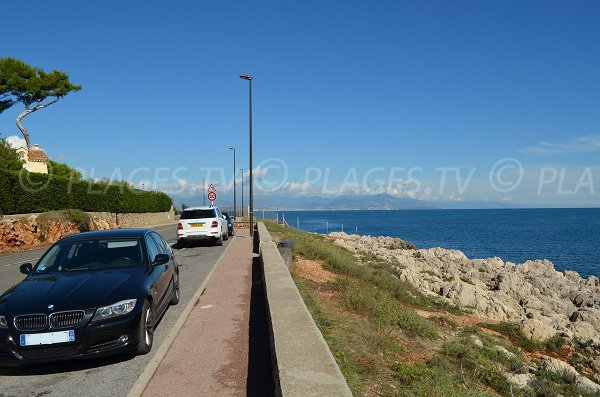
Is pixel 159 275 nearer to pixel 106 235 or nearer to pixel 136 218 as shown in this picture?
pixel 106 235

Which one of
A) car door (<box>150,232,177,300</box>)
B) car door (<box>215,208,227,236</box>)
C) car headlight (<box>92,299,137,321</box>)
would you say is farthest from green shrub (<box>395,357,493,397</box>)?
car door (<box>215,208,227,236</box>)

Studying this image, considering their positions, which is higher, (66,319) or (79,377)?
(66,319)

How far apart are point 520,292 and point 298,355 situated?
2004 centimetres

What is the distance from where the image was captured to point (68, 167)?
56250 mm

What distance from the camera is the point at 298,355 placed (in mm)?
5059

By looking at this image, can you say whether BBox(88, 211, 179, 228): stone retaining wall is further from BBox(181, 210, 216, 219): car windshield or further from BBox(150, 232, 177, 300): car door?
BBox(150, 232, 177, 300): car door

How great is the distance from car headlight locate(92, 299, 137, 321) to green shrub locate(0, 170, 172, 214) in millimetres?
24834

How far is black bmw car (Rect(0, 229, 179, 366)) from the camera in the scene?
562 centimetres

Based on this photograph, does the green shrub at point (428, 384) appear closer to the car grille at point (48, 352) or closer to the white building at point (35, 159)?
the car grille at point (48, 352)

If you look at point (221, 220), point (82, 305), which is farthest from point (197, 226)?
point (82, 305)

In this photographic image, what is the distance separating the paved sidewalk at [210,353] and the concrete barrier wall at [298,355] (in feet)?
1.91

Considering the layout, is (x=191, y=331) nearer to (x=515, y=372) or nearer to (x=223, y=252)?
(x=515, y=372)

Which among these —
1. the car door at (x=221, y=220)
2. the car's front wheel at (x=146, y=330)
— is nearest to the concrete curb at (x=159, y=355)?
the car's front wheel at (x=146, y=330)

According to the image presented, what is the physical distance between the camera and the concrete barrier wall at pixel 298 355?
4.16 metres
